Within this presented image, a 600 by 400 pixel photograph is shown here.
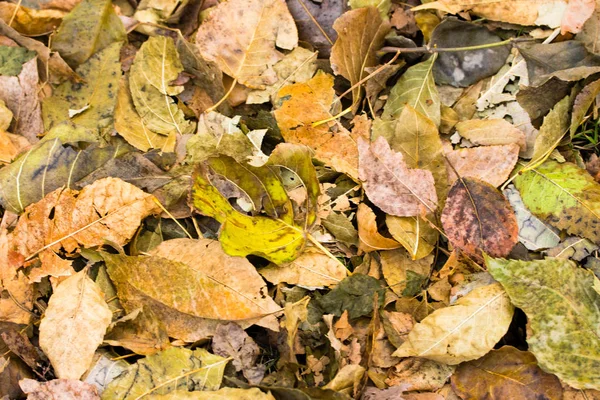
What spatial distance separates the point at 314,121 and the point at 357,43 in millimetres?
257

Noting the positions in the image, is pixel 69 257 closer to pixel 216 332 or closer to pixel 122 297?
pixel 122 297

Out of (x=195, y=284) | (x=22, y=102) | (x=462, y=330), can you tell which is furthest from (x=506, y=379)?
(x=22, y=102)

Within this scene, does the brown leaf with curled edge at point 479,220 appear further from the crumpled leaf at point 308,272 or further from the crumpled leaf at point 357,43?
the crumpled leaf at point 357,43

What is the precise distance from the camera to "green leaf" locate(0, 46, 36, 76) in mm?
1844

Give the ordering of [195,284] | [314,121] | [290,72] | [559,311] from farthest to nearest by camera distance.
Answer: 1. [290,72]
2. [314,121]
3. [195,284]
4. [559,311]

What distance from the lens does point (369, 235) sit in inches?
61.5

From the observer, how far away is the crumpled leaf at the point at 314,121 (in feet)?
5.49

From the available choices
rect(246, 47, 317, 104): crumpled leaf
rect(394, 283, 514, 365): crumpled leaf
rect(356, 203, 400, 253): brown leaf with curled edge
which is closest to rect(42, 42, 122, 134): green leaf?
rect(246, 47, 317, 104): crumpled leaf

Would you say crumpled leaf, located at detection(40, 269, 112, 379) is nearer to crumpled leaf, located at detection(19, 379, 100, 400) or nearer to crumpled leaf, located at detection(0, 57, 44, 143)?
crumpled leaf, located at detection(19, 379, 100, 400)

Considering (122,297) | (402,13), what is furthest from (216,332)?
(402,13)

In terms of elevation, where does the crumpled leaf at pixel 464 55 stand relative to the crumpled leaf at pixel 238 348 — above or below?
above

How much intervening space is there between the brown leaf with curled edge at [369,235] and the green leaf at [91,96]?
2.60ft

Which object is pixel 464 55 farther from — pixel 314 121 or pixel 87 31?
pixel 87 31

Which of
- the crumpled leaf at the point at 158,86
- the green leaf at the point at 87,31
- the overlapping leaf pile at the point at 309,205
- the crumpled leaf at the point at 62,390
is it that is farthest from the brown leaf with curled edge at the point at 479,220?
the green leaf at the point at 87,31
